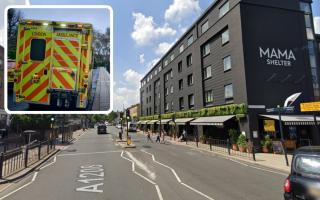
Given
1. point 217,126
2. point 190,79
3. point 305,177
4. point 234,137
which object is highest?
point 190,79

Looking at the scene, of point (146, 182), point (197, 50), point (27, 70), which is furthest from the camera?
point (197, 50)

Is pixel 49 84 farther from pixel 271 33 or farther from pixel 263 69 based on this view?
pixel 271 33

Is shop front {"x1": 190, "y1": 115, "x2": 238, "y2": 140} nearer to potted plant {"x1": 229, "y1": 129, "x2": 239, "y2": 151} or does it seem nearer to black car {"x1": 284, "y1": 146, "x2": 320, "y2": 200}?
potted plant {"x1": 229, "y1": 129, "x2": 239, "y2": 151}

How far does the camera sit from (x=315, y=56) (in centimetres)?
2931

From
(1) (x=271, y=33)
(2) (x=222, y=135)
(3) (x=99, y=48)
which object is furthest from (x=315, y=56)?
(3) (x=99, y=48)

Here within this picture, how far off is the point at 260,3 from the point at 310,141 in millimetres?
14788

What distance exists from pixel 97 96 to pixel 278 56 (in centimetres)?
2723

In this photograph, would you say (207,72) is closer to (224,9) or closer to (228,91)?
(228,91)

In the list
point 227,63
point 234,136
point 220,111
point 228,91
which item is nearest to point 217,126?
point 220,111

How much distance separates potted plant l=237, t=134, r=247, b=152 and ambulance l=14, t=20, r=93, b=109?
22063 millimetres

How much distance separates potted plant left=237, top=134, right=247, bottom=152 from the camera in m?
22.8

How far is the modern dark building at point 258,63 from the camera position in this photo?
24.8 metres

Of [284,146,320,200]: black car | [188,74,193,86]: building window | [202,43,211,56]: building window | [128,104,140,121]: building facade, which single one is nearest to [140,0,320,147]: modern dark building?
[202,43,211,56]: building window

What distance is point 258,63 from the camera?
2550cm
